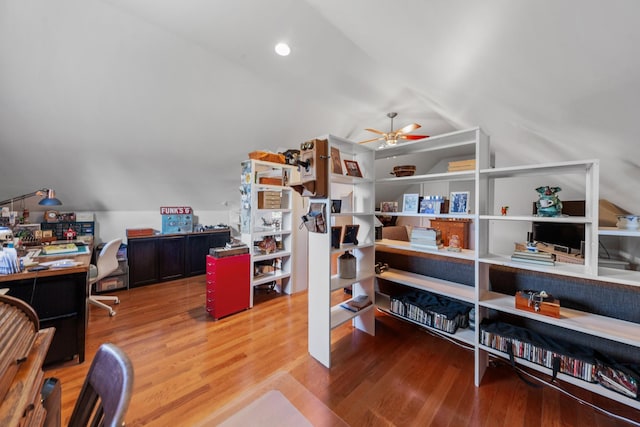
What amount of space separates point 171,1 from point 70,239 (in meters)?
3.54

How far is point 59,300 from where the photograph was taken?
6.42 ft

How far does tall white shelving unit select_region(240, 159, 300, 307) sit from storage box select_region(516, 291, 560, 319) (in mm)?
2569

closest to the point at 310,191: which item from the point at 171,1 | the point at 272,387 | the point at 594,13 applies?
the point at 272,387

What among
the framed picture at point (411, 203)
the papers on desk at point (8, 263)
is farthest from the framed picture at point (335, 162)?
the papers on desk at point (8, 263)

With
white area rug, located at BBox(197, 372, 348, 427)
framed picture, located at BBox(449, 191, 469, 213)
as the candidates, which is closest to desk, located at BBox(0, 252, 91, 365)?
white area rug, located at BBox(197, 372, 348, 427)

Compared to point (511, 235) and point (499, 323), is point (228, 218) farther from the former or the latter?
point (511, 235)

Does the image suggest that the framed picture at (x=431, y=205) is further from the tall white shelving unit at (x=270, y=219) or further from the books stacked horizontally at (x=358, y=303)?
the tall white shelving unit at (x=270, y=219)

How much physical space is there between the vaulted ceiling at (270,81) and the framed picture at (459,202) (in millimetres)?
710

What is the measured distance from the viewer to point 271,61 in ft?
8.40

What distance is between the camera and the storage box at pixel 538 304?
5.14ft

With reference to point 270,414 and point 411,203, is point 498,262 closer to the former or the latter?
point 411,203

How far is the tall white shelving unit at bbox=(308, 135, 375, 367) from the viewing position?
77.4 inches

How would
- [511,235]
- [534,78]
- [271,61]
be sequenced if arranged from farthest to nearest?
1. [511,235]
2. [271,61]
3. [534,78]

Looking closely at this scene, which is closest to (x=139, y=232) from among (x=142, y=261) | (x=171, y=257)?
(x=142, y=261)
